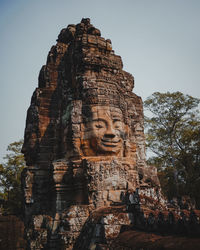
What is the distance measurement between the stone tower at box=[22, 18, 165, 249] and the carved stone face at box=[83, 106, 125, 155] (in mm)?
29

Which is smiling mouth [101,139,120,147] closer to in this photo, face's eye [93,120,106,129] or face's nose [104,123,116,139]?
face's nose [104,123,116,139]

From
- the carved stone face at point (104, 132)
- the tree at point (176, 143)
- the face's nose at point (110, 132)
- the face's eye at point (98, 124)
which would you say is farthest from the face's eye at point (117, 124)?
the tree at point (176, 143)

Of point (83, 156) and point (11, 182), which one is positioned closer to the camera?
point (83, 156)

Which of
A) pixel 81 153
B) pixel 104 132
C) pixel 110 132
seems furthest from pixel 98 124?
pixel 81 153

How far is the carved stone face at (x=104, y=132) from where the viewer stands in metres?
6.97

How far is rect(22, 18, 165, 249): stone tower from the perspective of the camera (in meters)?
5.45

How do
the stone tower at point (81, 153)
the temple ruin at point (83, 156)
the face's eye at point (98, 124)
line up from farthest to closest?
the face's eye at point (98, 124) → the stone tower at point (81, 153) → the temple ruin at point (83, 156)

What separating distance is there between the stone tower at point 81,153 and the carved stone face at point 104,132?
29mm

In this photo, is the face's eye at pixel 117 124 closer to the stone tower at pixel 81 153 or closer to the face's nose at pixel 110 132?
the stone tower at pixel 81 153

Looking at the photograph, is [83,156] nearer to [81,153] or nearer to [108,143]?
[81,153]

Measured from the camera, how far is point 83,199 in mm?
6477

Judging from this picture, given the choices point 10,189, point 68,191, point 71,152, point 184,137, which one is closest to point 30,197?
point 68,191

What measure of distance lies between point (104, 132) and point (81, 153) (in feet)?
3.03

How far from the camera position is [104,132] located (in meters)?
7.07
